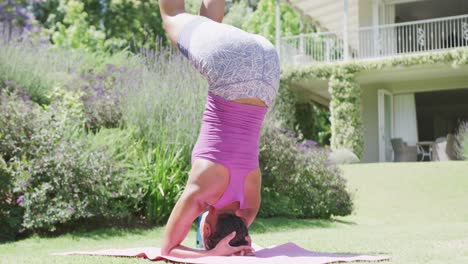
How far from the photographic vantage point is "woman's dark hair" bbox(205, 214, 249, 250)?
3811 millimetres

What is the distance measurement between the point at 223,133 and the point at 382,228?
3.39 m

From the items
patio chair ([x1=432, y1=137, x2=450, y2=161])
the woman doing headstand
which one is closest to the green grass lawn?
the woman doing headstand

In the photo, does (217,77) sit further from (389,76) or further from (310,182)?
(389,76)

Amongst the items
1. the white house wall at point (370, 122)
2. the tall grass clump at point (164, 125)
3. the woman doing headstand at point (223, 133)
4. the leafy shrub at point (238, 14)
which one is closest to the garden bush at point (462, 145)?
the white house wall at point (370, 122)

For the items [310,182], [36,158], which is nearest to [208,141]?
[36,158]

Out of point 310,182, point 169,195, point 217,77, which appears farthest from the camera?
point 310,182

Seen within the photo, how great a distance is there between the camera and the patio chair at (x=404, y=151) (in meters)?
16.5

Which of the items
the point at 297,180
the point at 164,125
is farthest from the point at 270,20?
the point at 164,125

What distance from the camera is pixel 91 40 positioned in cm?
1861

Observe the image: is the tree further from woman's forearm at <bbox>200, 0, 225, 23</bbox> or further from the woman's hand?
the woman's hand

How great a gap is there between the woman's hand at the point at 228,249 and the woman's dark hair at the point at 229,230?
1.2 inches

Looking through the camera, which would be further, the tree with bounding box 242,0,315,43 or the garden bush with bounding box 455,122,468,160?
the tree with bounding box 242,0,315,43

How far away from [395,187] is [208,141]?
8.21 metres

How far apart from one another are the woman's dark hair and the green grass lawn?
0.44m
